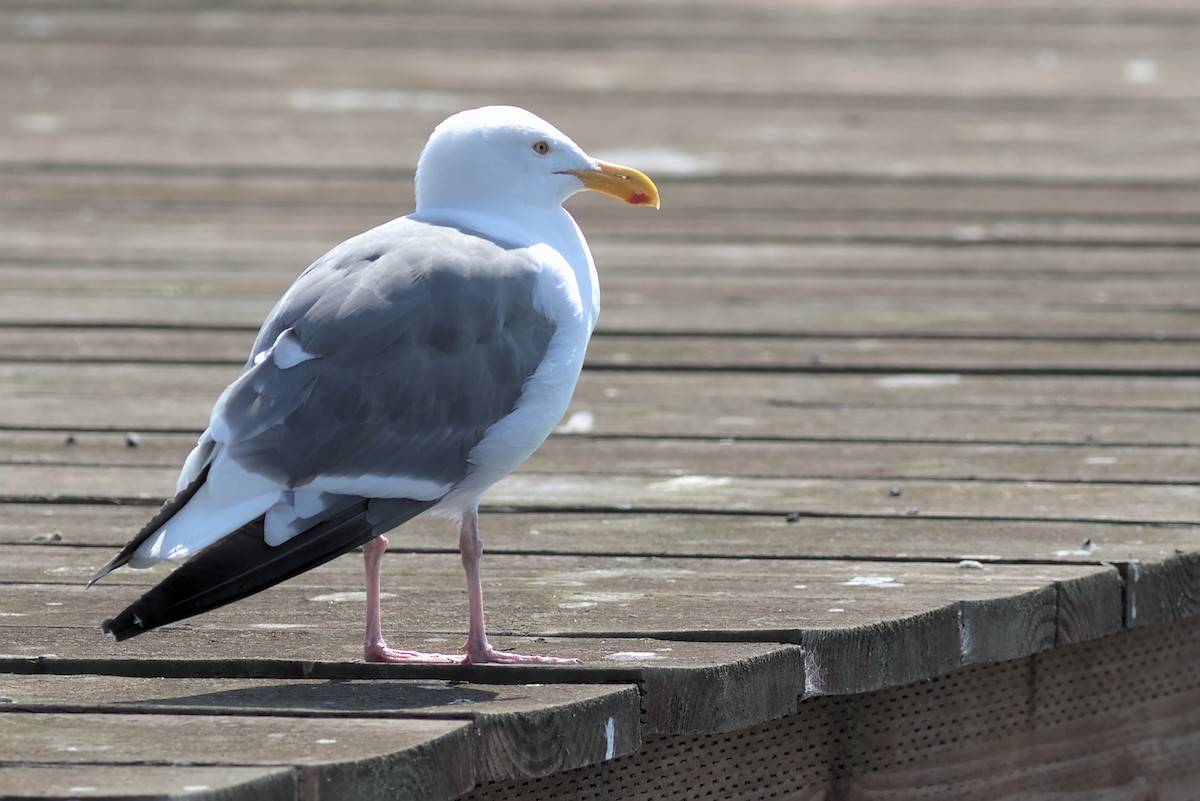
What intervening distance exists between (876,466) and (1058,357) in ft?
3.77

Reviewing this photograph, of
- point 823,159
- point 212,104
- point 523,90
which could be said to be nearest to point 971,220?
point 823,159

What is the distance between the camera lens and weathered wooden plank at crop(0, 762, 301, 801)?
1946 millimetres

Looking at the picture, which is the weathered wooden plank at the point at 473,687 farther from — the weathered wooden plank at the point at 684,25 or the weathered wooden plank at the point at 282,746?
the weathered wooden plank at the point at 684,25

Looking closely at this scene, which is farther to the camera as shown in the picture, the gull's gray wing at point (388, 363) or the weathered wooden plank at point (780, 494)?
the weathered wooden plank at point (780, 494)

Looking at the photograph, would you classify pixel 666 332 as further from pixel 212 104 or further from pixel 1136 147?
pixel 212 104

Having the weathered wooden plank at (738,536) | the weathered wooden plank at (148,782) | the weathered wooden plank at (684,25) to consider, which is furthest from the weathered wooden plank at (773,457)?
the weathered wooden plank at (684,25)

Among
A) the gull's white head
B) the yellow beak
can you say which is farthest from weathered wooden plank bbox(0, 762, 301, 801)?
the yellow beak

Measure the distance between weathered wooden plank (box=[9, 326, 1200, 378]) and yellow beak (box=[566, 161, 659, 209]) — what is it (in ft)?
5.82

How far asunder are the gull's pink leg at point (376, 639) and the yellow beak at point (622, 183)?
0.64 meters

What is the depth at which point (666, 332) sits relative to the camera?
207 inches

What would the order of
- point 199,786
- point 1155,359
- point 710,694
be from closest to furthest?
1. point 199,786
2. point 710,694
3. point 1155,359

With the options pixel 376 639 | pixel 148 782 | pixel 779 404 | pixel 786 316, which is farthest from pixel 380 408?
pixel 786 316

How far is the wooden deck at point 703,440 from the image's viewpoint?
2502 mm

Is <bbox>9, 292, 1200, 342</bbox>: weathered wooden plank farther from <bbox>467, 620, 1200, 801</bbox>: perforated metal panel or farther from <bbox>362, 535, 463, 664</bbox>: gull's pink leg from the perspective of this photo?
<bbox>362, 535, 463, 664</bbox>: gull's pink leg
